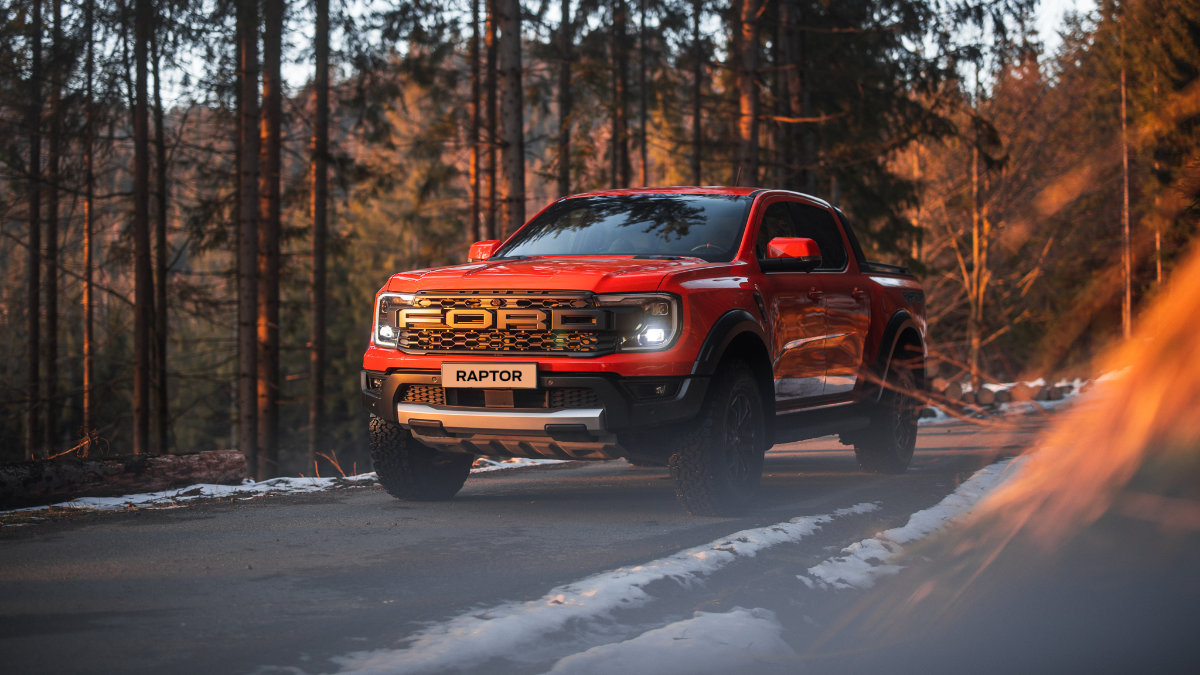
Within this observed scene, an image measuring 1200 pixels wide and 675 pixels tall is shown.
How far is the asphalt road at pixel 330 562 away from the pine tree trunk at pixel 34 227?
467 inches

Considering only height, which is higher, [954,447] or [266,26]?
[266,26]

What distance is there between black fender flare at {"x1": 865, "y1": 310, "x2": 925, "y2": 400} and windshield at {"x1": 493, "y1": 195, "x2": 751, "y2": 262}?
1.94 m

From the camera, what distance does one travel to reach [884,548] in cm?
596

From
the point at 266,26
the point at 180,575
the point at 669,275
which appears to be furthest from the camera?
the point at 266,26

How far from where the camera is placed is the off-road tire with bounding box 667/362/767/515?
6758 mm

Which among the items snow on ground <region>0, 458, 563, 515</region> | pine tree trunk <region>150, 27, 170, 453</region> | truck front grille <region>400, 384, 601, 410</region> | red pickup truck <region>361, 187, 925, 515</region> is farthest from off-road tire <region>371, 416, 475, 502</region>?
pine tree trunk <region>150, 27, 170, 453</region>

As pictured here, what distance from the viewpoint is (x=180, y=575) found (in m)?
5.15

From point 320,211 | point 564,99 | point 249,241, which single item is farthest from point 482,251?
point 564,99

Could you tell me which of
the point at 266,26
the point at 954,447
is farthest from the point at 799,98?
the point at 954,447

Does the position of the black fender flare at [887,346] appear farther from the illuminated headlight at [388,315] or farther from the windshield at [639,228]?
the illuminated headlight at [388,315]

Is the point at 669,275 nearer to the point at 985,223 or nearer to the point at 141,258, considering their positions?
the point at 141,258

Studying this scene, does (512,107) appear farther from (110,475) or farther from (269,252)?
(110,475)

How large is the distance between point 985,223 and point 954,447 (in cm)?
2921

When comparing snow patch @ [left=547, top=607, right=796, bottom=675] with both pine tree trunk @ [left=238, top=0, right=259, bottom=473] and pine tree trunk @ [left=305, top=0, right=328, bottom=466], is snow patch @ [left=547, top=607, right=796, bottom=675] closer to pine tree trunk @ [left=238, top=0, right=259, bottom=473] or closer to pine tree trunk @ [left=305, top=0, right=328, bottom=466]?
pine tree trunk @ [left=238, top=0, right=259, bottom=473]
